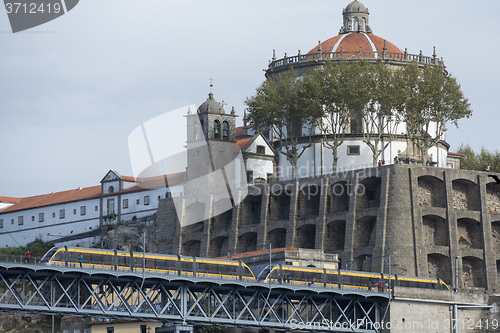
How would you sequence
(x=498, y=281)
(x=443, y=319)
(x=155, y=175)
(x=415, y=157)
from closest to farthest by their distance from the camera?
1. (x=443, y=319)
2. (x=498, y=281)
3. (x=415, y=157)
4. (x=155, y=175)

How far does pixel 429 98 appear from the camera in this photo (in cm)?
11462

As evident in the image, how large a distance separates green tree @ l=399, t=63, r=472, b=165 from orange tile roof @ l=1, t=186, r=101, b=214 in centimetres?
4217

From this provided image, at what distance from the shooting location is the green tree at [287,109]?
118250 millimetres

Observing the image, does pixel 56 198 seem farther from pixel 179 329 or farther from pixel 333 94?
pixel 179 329

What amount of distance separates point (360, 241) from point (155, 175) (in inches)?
1341

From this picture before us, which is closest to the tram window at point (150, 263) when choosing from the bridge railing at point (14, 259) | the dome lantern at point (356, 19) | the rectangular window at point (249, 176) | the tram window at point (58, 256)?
the tram window at point (58, 256)

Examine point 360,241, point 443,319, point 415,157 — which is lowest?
point 443,319

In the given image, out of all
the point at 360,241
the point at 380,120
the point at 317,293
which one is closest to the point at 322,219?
the point at 360,241

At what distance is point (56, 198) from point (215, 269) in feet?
192

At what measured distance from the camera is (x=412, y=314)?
9481 centimetres

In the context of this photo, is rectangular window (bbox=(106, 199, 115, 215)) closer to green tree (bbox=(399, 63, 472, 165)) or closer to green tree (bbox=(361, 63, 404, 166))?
green tree (bbox=(361, 63, 404, 166))

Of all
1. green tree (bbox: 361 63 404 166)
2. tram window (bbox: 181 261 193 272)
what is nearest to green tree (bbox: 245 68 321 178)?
green tree (bbox: 361 63 404 166)

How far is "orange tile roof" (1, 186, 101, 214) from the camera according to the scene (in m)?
138

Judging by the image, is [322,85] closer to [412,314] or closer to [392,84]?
[392,84]
